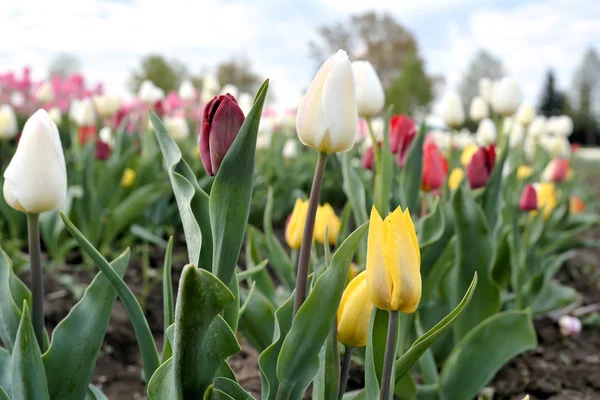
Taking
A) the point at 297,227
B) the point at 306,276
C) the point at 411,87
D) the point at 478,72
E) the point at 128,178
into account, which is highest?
the point at 306,276

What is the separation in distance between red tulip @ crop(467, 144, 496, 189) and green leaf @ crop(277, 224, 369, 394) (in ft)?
3.15

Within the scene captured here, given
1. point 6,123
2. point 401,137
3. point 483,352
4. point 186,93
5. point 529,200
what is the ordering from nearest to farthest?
point 483,352
point 401,137
point 529,200
point 6,123
point 186,93

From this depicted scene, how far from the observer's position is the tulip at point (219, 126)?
790 mm

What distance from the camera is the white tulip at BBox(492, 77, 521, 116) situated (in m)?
2.19

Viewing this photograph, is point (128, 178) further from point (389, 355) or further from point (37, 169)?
point (389, 355)

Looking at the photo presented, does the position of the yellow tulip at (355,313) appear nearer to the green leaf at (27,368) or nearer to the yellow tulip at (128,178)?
the green leaf at (27,368)

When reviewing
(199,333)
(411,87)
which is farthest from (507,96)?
(411,87)

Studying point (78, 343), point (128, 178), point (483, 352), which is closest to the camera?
point (78, 343)

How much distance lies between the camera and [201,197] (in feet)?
2.99

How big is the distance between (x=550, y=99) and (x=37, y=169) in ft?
123

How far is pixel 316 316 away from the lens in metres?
0.79

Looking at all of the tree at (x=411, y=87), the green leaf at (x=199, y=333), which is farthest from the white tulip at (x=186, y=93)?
the tree at (x=411, y=87)

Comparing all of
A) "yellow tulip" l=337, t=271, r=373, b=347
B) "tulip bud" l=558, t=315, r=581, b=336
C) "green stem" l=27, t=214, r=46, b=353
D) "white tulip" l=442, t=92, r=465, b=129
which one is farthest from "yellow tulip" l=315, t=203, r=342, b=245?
"tulip bud" l=558, t=315, r=581, b=336

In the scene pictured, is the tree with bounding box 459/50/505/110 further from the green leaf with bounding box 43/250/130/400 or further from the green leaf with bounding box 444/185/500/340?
the green leaf with bounding box 43/250/130/400
